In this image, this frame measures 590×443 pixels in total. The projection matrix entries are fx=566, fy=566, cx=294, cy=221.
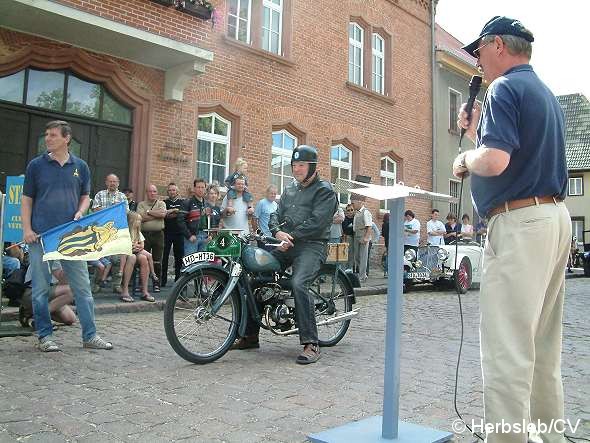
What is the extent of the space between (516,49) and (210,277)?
10.8ft

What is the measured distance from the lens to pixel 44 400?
3738 millimetres

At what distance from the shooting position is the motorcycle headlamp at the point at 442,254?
1265 centimetres

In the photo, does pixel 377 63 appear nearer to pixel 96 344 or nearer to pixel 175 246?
pixel 175 246

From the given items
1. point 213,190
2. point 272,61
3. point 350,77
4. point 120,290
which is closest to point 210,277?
point 120,290

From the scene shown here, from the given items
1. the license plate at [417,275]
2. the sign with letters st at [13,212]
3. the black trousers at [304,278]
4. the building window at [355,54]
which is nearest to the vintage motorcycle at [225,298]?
the black trousers at [304,278]

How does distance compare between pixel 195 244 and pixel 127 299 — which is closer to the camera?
pixel 127 299

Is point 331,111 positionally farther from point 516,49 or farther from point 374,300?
point 516,49

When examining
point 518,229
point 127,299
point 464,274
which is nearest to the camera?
point 518,229

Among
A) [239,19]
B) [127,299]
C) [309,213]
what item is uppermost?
[239,19]

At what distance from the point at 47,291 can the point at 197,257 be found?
5.27ft

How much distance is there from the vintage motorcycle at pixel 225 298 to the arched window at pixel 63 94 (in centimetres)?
647

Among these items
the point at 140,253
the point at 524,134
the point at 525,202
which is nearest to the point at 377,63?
the point at 140,253

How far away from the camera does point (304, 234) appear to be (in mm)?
5344

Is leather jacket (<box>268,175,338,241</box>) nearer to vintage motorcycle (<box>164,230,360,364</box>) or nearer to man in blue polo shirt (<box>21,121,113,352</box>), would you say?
vintage motorcycle (<box>164,230,360,364</box>)
